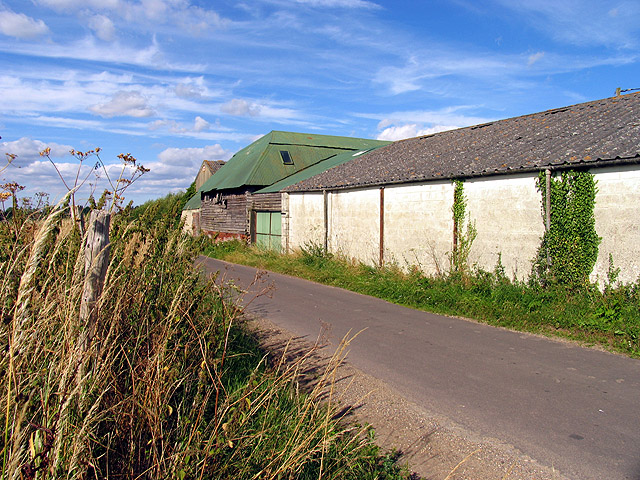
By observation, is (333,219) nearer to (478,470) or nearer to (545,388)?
(545,388)

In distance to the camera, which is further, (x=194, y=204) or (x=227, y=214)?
(x=194, y=204)

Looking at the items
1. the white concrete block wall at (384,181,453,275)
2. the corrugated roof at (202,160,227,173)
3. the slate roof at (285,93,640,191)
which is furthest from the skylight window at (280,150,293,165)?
the corrugated roof at (202,160,227,173)

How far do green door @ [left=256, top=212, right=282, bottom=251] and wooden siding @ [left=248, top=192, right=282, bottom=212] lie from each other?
0.81 ft

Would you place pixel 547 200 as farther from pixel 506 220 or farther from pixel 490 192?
pixel 490 192

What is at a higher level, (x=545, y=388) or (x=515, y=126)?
(x=515, y=126)

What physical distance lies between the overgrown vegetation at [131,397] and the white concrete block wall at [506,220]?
24.4ft

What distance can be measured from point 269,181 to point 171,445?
21.4 metres

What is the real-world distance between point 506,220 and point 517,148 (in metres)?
2.34

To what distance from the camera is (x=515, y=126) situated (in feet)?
47.3

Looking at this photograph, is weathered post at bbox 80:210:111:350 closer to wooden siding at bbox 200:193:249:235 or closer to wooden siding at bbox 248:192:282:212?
wooden siding at bbox 248:192:282:212

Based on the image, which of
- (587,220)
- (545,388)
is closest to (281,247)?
(587,220)

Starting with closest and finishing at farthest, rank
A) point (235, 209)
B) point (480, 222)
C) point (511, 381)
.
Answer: point (511, 381) → point (480, 222) → point (235, 209)

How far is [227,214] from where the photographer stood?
26.1 metres

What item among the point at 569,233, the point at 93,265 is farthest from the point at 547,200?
the point at 93,265
